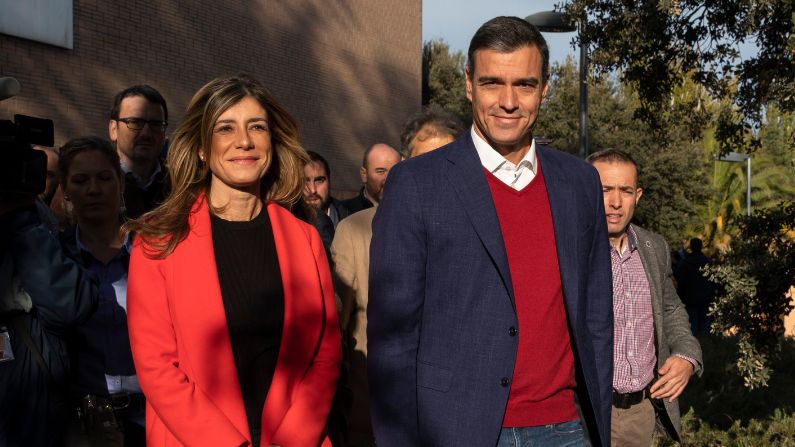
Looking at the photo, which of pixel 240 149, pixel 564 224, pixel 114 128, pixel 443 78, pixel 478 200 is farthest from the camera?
pixel 443 78

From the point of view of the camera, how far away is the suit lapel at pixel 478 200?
9.94 feet

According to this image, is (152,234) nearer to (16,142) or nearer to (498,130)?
(16,142)

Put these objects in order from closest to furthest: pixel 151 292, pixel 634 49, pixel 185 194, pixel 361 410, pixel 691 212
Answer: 1. pixel 151 292
2. pixel 185 194
3. pixel 361 410
4. pixel 634 49
5. pixel 691 212

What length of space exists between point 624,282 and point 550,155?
1.68 metres

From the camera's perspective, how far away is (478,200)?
3.11m

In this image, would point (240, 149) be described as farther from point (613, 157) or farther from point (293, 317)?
point (613, 157)

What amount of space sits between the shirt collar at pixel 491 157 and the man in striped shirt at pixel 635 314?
1.61 metres

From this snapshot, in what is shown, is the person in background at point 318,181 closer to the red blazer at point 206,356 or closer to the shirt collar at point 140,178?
the shirt collar at point 140,178

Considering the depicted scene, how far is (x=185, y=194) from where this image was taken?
3713mm

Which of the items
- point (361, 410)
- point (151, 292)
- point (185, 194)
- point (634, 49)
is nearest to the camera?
point (151, 292)

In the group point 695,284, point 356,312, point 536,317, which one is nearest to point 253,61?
point 695,284

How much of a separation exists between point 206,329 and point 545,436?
1181mm

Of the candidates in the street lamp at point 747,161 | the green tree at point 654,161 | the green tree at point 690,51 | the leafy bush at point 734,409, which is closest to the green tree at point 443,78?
the green tree at point 654,161

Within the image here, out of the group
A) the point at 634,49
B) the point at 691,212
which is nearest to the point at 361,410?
the point at 634,49
